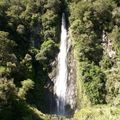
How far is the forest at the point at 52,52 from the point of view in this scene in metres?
47.7

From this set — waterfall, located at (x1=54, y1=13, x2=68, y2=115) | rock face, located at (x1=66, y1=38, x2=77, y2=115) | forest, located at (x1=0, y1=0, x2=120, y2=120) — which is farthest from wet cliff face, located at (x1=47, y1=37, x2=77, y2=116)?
waterfall, located at (x1=54, y1=13, x2=68, y2=115)

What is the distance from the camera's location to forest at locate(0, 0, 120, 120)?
1877 inches

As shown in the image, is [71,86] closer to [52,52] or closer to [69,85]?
[69,85]

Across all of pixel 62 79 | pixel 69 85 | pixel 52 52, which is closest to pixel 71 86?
pixel 69 85

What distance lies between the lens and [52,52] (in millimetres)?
57062

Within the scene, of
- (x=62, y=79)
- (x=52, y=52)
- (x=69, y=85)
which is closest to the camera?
(x=69, y=85)

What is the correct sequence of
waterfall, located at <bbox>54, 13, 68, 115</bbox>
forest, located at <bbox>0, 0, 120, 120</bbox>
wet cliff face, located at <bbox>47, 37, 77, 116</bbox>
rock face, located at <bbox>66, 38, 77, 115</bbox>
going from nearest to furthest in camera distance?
forest, located at <bbox>0, 0, 120, 120</bbox>
rock face, located at <bbox>66, 38, 77, 115</bbox>
wet cliff face, located at <bbox>47, 37, 77, 116</bbox>
waterfall, located at <bbox>54, 13, 68, 115</bbox>

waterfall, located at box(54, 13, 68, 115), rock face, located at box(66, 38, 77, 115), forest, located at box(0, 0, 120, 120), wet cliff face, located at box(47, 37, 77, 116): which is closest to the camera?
forest, located at box(0, 0, 120, 120)

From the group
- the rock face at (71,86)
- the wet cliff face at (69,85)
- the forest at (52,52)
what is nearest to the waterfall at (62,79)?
the wet cliff face at (69,85)

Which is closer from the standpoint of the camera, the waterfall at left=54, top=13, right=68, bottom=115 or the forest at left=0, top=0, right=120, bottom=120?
the forest at left=0, top=0, right=120, bottom=120

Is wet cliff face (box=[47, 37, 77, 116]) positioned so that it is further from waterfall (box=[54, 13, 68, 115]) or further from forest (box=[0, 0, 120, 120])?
waterfall (box=[54, 13, 68, 115])

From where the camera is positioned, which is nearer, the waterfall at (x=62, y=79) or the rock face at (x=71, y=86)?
the rock face at (x=71, y=86)

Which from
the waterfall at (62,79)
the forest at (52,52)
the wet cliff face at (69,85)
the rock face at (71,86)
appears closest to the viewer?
the forest at (52,52)

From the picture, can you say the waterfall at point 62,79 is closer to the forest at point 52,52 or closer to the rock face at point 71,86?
the rock face at point 71,86
